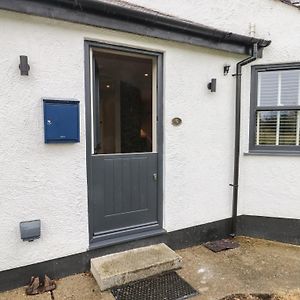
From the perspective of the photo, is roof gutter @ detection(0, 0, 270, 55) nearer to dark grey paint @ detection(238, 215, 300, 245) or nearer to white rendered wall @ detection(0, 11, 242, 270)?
white rendered wall @ detection(0, 11, 242, 270)

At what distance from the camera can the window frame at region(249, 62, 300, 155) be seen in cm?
471

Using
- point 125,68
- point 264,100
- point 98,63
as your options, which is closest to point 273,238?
point 264,100

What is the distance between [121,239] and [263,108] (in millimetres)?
3365

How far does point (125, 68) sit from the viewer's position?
163 inches

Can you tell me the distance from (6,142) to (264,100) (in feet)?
13.9

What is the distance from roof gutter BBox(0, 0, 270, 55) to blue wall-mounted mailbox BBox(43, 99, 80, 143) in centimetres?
103

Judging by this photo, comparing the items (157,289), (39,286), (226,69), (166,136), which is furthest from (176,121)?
(39,286)

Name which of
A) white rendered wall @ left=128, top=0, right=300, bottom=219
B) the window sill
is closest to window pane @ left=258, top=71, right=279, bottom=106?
white rendered wall @ left=128, top=0, right=300, bottom=219

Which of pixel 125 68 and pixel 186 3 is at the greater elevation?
pixel 186 3

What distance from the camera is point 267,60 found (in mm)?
4738

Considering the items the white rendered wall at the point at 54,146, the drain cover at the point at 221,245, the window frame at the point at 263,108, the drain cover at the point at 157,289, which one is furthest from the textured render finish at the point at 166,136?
the drain cover at the point at 157,289

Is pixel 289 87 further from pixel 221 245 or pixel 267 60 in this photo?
pixel 221 245

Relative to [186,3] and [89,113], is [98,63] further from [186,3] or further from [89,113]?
[186,3]

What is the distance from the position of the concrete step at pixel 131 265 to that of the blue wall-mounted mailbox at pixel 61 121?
67.0 inches
